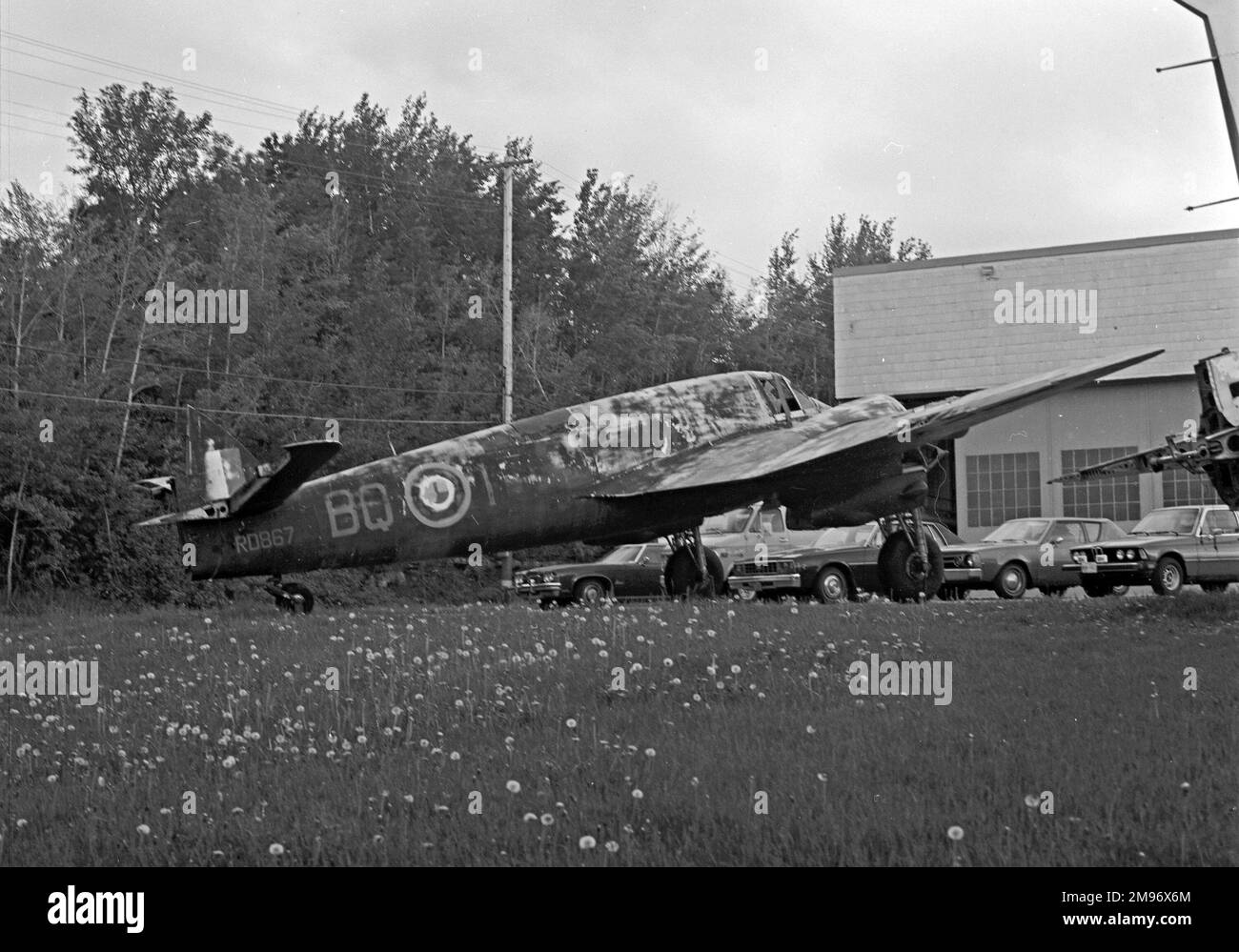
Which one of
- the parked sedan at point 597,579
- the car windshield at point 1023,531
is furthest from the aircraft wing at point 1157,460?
the parked sedan at point 597,579

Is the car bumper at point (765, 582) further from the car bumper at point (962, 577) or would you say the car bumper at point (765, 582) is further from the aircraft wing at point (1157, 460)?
the aircraft wing at point (1157, 460)

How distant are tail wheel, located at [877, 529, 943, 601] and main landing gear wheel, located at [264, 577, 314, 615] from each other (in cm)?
831

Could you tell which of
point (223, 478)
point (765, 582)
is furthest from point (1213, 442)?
point (223, 478)

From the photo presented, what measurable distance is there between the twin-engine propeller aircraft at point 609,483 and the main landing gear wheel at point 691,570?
0.03 m

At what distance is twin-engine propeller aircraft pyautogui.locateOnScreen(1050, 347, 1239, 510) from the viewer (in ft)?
52.6

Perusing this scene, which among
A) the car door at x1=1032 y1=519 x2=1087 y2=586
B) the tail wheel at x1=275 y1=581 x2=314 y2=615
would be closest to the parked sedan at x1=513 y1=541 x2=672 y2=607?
the car door at x1=1032 y1=519 x2=1087 y2=586

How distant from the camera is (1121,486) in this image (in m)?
39.4

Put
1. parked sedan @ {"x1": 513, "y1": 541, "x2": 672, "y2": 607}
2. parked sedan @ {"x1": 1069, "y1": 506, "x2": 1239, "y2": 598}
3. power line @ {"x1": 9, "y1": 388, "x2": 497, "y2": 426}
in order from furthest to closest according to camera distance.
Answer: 1. power line @ {"x1": 9, "y1": 388, "x2": 497, "y2": 426}
2. parked sedan @ {"x1": 513, "y1": 541, "x2": 672, "y2": 607}
3. parked sedan @ {"x1": 1069, "y1": 506, "x2": 1239, "y2": 598}

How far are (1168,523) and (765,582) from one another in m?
9.67

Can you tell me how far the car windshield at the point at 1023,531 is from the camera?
27.4m

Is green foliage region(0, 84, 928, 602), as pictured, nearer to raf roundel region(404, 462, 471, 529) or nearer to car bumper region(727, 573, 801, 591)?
car bumper region(727, 573, 801, 591)
